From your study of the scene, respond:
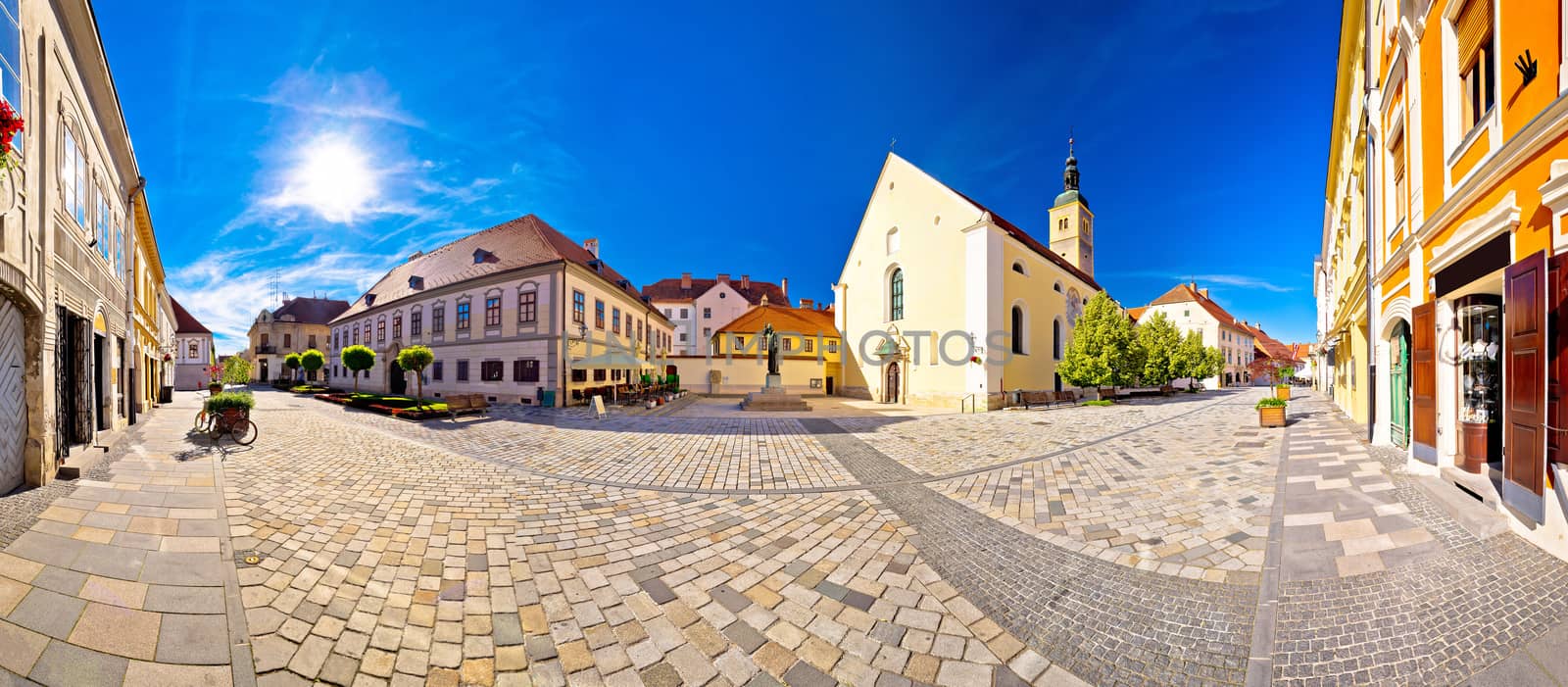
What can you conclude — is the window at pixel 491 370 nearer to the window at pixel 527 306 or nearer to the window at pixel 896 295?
the window at pixel 527 306

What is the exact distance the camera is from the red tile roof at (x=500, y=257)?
71.9ft

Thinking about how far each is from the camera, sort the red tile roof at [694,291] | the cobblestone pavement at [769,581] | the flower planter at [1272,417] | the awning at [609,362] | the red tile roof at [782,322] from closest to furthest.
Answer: the cobblestone pavement at [769,581] → the flower planter at [1272,417] → the awning at [609,362] → the red tile roof at [782,322] → the red tile roof at [694,291]

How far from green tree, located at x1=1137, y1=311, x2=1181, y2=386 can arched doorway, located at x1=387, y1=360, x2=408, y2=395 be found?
3874 cm

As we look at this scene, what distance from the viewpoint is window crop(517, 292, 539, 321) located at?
2090 cm

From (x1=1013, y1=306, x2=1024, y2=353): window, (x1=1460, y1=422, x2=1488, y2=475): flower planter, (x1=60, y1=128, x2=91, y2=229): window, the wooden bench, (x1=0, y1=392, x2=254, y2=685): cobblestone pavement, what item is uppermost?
(x1=60, y1=128, x2=91, y2=229): window

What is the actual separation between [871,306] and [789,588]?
79.7 ft

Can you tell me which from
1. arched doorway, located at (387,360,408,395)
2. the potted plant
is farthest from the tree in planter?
arched doorway, located at (387,360,408,395)

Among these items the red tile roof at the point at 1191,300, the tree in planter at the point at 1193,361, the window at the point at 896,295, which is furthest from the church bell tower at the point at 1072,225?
the window at the point at 896,295

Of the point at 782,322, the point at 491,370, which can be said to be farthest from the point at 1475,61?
the point at 782,322

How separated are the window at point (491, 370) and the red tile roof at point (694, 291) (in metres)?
27.9

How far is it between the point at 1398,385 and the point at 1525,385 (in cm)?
500

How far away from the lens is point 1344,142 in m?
13.5

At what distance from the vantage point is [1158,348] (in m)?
27.7

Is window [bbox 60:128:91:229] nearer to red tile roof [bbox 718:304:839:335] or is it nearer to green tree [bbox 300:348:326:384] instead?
red tile roof [bbox 718:304:839:335]
